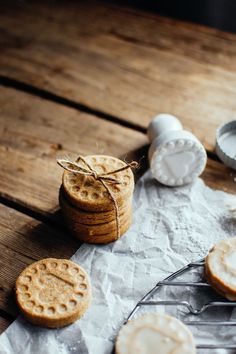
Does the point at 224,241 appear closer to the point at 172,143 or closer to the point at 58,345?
the point at 172,143

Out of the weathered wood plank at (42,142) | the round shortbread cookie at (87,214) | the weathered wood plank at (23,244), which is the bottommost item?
the weathered wood plank at (23,244)

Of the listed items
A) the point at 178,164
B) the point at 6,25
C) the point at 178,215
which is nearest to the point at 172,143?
the point at 178,164

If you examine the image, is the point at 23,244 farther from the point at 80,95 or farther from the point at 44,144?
the point at 80,95

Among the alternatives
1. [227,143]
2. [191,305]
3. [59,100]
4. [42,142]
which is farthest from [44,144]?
[191,305]

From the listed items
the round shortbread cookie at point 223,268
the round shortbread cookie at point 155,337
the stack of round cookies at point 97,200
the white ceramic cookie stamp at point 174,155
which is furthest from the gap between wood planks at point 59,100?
the round shortbread cookie at point 155,337

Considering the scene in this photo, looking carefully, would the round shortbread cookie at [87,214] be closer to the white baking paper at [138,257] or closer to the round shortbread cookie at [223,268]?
the white baking paper at [138,257]

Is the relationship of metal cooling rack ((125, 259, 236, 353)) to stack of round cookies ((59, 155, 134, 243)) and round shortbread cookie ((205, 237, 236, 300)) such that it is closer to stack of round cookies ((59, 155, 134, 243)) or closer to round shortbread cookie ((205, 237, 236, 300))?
round shortbread cookie ((205, 237, 236, 300))
